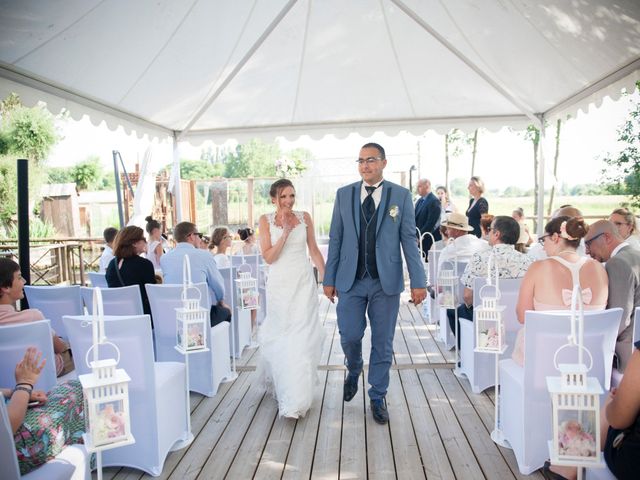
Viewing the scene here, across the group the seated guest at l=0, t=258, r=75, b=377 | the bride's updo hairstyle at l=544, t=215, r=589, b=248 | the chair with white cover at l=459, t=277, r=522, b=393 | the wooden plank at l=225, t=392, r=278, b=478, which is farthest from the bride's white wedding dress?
the bride's updo hairstyle at l=544, t=215, r=589, b=248

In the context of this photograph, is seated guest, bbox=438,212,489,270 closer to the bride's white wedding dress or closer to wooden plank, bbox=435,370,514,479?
wooden plank, bbox=435,370,514,479

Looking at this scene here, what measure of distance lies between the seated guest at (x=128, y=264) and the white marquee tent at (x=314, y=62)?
1.71 metres

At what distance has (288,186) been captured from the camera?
399 centimetres

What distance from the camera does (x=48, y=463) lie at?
2.09 m

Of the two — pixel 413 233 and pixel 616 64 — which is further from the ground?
pixel 616 64

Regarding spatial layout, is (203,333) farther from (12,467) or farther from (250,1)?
(250,1)

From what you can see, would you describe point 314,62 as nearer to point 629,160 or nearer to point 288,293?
point 288,293

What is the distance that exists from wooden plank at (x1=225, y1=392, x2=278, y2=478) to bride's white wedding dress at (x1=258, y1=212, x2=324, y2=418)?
104mm

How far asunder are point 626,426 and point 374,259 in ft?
6.55

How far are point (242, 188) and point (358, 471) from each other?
37.8 ft

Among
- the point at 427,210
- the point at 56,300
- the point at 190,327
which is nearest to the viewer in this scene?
the point at 190,327

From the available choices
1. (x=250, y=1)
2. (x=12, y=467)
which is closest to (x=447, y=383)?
(x=12, y=467)

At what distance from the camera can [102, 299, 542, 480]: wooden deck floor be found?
2994mm

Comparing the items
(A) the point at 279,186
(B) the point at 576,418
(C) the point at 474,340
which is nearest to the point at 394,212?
(A) the point at 279,186
